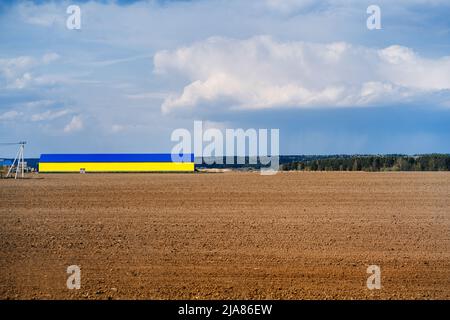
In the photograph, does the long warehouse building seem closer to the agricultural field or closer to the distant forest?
the distant forest

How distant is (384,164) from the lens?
213 ft

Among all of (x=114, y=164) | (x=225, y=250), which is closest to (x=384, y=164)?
(x=114, y=164)

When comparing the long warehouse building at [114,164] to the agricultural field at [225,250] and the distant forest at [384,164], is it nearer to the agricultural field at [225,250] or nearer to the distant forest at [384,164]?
the distant forest at [384,164]

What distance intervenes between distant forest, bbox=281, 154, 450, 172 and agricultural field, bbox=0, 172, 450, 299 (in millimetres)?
→ 41352

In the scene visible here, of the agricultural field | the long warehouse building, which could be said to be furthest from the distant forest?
the agricultural field

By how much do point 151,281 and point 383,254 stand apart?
5460 mm

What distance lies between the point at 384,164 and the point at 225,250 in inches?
2185

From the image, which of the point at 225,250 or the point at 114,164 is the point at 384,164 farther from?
the point at 225,250

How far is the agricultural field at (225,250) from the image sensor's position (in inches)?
→ 371

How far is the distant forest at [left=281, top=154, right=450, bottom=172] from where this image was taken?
61.7m

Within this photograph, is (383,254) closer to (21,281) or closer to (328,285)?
(328,285)

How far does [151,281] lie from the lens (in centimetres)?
984

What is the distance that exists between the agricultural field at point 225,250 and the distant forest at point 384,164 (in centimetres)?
4135
